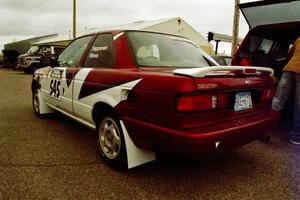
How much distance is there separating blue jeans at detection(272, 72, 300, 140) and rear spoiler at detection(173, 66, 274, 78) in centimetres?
101

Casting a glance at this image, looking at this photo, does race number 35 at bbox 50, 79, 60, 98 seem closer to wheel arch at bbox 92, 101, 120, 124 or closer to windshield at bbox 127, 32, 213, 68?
wheel arch at bbox 92, 101, 120, 124

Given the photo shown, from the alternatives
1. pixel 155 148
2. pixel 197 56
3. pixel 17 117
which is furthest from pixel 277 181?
pixel 17 117

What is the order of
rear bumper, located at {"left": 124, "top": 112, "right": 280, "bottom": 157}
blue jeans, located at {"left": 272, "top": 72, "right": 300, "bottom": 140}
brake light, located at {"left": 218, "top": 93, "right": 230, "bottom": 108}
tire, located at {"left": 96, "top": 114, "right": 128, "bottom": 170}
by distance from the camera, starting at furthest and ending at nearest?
blue jeans, located at {"left": 272, "top": 72, "right": 300, "bottom": 140} < tire, located at {"left": 96, "top": 114, "right": 128, "bottom": 170} < brake light, located at {"left": 218, "top": 93, "right": 230, "bottom": 108} < rear bumper, located at {"left": 124, "top": 112, "right": 280, "bottom": 157}

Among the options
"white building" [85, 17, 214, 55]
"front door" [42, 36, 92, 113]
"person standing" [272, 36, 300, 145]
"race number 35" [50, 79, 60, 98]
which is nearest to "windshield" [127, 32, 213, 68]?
"front door" [42, 36, 92, 113]

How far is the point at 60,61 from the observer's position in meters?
4.20

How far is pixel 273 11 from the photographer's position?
4.38 m

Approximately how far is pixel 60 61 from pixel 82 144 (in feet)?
4.66

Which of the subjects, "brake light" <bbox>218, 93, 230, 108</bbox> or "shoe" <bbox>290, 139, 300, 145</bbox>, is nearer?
"brake light" <bbox>218, 93, 230, 108</bbox>

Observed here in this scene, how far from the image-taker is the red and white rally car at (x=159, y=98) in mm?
2070

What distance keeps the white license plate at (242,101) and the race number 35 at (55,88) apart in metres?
2.48

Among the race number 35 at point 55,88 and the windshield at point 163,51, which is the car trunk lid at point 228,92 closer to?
the windshield at point 163,51

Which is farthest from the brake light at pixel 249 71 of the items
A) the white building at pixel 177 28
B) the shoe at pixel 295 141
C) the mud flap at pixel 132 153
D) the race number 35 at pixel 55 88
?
the white building at pixel 177 28

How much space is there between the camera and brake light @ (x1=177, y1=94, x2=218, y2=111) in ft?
6.69

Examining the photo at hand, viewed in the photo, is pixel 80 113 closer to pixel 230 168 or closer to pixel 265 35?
pixel 230 168
